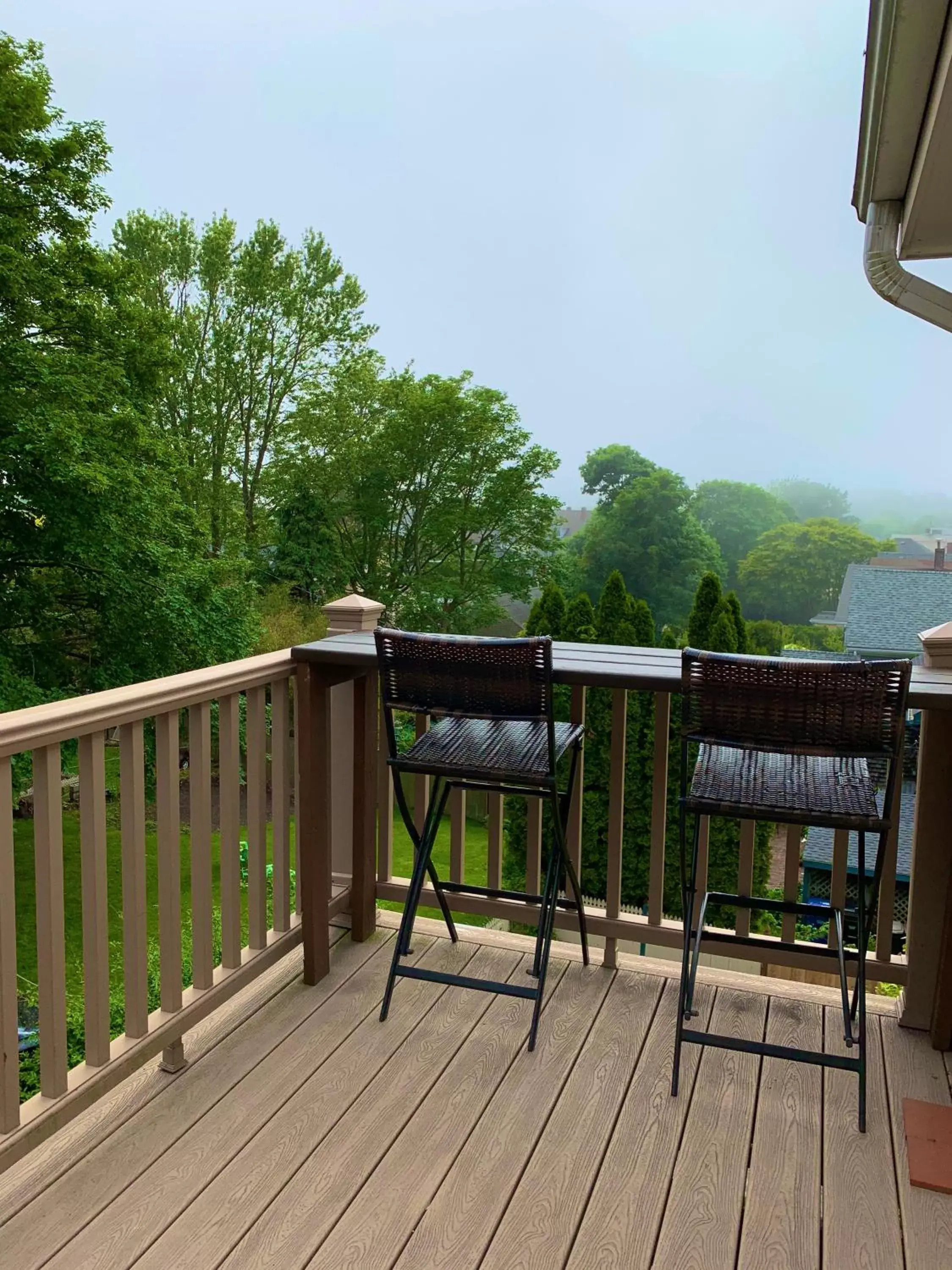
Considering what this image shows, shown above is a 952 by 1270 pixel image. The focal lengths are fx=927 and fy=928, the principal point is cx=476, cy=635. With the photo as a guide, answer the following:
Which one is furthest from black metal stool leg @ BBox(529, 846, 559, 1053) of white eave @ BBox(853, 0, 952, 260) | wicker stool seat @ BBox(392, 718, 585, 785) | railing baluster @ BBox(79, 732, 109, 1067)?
white eave @ BBox(853, 0, 952, 260)

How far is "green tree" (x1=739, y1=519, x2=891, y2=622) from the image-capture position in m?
26.6

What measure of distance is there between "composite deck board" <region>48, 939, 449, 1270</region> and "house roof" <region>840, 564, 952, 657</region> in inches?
653

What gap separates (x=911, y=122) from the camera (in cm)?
240

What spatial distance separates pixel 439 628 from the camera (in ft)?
73.0

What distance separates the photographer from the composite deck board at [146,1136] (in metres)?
1.63

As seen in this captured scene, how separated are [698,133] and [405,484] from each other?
24.7 meters

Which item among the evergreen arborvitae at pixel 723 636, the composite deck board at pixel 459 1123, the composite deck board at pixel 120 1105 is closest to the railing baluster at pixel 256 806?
the composite deck board at pixel 120 1105

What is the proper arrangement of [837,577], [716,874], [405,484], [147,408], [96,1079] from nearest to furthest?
[96,1079], [716,874], [147,408], [405,484], [837,577]

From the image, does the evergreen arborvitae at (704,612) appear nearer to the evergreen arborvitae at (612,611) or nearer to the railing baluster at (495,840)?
the evergreen arborvitae at (612,611)

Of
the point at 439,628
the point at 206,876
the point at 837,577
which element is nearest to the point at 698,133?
the point at 837,577

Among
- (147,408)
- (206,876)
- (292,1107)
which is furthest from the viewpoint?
(147,408)

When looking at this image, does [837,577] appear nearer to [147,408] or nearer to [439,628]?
[439,628]

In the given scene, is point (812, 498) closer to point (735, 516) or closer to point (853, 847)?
point (735, 516)

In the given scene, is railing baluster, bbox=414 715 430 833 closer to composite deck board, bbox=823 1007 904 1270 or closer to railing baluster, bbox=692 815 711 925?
railing baluster, bbox=692 815 711 925
